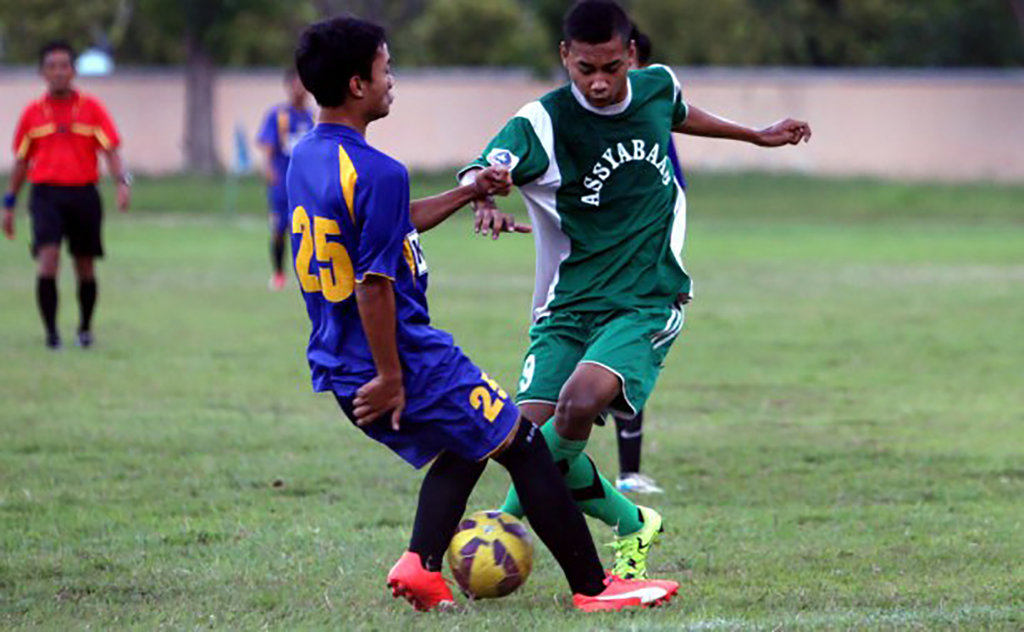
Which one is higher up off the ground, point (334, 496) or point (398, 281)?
point (398, 281)

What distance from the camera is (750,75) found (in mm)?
42438

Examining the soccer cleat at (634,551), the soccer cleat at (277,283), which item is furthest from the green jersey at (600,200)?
the soccer cleat at (277,283)

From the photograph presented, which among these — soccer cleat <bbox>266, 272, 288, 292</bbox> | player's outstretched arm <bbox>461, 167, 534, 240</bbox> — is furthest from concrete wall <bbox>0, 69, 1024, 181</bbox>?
player's outstretched arm <bbox>461, 167, 534, 240</bbox>

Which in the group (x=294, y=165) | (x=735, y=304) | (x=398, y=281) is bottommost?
(x=735, y=304)

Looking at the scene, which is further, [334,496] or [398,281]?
[334,496]

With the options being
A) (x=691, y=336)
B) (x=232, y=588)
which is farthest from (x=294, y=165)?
(x=691, y=336)

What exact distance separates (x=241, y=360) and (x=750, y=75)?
105 feet

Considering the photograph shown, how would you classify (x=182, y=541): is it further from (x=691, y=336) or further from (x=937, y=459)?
(x=691, y=336)

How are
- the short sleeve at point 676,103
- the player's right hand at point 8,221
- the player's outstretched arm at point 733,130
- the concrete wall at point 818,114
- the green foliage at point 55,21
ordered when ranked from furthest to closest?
the green foliage at point 55,21, the concrete wall at point 818,114, the player's right hand at point 8,221, the player's outstretched arm at point 733,130, the short sleeve at point 676,103

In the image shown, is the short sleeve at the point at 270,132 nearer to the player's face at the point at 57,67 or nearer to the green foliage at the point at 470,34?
the player's face at the point at 57,67

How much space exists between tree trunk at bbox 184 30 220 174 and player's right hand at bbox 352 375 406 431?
126ft

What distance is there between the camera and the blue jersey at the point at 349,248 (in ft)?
15.5

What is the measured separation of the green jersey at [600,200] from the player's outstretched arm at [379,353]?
1.13m

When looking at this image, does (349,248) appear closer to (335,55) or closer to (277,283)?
(335,55)
